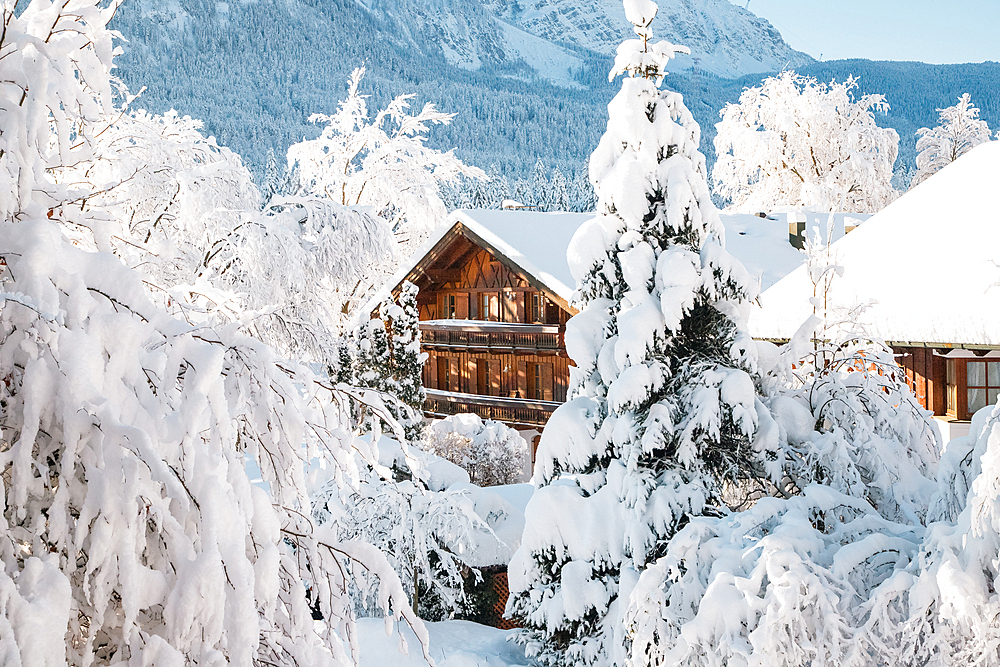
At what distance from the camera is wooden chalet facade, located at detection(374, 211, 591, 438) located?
2162 cm

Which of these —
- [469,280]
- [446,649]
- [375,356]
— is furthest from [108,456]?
[469,280]

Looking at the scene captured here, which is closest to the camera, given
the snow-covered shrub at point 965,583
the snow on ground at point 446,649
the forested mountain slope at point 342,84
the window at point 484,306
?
the snow-covered shrub at point 965,583

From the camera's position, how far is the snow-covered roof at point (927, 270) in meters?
12.3

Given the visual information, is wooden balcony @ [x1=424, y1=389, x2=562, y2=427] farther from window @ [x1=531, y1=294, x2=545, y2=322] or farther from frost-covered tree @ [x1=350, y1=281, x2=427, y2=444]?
frost-covered tree @ [x1=350, y1=281, x2=427, y2=444]

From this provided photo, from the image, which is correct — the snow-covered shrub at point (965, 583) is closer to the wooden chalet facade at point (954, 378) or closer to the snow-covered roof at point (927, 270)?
the snow-covered roof at point (927, 270)

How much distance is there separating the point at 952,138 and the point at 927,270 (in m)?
28.7

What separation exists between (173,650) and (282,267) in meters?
12.8

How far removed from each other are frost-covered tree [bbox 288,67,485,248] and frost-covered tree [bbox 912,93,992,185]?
2094 centimetres

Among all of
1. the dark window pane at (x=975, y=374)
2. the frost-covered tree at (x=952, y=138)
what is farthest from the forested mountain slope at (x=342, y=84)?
the dark window pane at (x=975, y=374)

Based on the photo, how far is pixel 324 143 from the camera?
29000 millimetres

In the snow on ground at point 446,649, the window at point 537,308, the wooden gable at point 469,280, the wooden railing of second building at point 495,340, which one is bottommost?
the snow on ground at point 446,649

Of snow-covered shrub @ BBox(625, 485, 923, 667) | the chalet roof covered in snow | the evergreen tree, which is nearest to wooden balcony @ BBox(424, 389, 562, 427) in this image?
the chalet roof covered in snow

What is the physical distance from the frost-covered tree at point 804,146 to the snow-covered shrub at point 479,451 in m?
21.1

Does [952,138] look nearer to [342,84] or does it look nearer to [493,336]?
[493,336]
